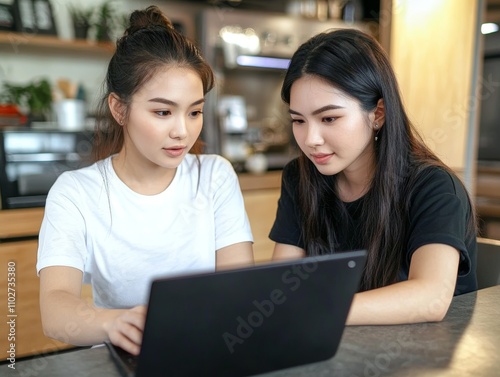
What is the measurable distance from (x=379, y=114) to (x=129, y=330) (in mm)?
713

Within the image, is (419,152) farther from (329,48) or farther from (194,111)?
(194,111)

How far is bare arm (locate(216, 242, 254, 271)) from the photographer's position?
122cm

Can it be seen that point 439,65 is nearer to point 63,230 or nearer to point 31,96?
point 31,96

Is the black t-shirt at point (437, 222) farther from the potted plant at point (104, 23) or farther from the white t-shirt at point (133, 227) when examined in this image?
the potted plant at point (104, 23)

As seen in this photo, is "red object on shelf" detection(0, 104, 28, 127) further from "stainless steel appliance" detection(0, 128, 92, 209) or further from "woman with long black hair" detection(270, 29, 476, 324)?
"woman with long black hair" detection(270, 29, 476, 324)

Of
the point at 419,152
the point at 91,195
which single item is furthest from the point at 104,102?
the point at 419,152

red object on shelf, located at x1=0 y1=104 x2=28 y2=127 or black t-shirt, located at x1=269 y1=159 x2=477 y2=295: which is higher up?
red object on shelf, located at x1=0 y1=104 x2=28 y2=127

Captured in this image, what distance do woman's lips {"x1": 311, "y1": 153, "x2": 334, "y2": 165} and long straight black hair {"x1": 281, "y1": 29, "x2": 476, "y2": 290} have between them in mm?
121

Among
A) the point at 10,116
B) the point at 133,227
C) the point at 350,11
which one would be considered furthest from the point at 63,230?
the point at 350,11

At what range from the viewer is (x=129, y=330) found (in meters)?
0.69

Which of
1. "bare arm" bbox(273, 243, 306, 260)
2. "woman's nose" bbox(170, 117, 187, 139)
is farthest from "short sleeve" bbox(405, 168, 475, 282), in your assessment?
"woman's nose" bbox(170, 117, 187, 139)

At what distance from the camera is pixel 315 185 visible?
4.04 ft

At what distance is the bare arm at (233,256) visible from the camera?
1.22 metres

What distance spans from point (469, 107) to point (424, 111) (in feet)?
0.84
